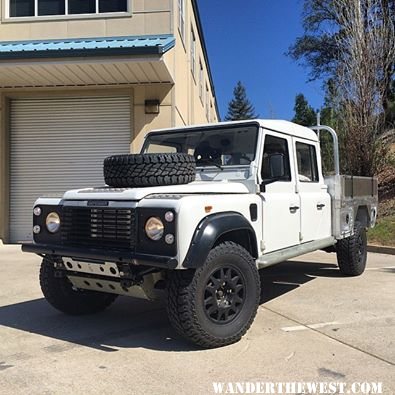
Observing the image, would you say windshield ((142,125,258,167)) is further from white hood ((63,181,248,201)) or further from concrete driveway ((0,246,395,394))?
concrete driveway ((0,246,395,394))

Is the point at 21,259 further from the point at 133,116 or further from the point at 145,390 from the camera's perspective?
the point at 145,390

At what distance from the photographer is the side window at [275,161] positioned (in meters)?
5.27

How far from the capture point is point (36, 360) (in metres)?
4.13

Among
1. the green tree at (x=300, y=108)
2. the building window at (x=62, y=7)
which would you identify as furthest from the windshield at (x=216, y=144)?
the green tree at (x=300, y=108)

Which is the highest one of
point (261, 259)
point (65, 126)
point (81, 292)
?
point (65, 126)

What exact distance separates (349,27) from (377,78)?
187 centimetres

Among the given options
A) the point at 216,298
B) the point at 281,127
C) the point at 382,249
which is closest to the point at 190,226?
the point at 216,298

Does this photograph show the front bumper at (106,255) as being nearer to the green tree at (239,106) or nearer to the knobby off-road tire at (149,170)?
the knobby off-road tire at (149,170)

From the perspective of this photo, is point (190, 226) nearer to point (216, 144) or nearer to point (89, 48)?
point (216, 144)

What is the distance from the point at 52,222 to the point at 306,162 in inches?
129

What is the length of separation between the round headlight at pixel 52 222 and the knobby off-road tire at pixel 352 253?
4433 mm

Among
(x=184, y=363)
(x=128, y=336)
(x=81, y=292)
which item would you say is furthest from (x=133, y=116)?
(x=184, y=363)

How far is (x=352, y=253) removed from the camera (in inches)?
295

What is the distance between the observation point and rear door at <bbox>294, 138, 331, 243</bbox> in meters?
5.99
